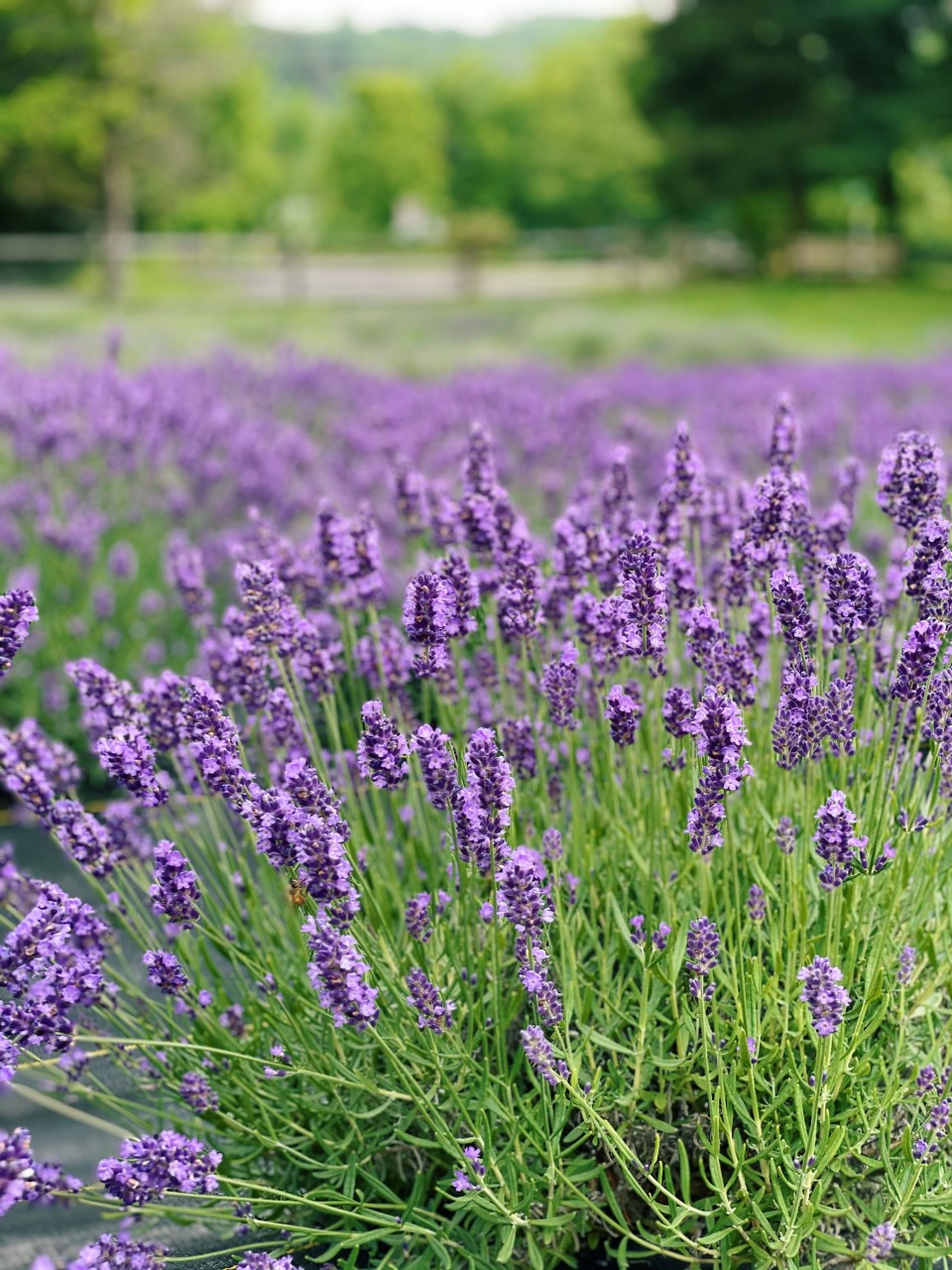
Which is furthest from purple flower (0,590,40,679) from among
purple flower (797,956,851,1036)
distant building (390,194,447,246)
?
distant building (390,194,447,246)

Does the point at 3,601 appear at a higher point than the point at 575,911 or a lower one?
higher

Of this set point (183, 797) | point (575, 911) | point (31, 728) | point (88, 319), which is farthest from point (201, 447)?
point (88, 319)

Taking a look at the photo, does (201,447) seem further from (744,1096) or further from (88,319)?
(88,319)

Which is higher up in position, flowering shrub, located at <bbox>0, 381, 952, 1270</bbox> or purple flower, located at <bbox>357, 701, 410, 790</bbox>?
purple flower, located at <bbox>357, 701, 410, 790</bbox>

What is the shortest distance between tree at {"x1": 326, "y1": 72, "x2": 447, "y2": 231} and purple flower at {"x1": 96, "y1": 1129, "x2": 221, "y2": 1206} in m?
74.3

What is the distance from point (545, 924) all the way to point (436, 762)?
54 centimetres

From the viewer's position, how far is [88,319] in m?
18.7

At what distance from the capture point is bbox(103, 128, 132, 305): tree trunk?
2672 cm

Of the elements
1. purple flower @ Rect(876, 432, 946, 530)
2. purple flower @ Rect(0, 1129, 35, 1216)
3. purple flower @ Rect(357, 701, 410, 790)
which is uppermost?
purple flower @ Rect(876, 432, 946, 530)

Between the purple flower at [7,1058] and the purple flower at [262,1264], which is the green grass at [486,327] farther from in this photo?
the purple flower at [262,1264]

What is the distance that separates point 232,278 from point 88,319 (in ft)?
60.2

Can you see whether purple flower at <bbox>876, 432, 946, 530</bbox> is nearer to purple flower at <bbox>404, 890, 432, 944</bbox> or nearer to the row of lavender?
purple flower at <bbox>404, 890, 432, 944</bbox>

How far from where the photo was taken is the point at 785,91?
109ft

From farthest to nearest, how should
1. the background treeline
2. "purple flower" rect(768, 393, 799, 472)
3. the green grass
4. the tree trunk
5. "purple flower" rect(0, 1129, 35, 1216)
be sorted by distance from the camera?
the tree trunk, the background treeline, the green grass, "purple flower" rect(768, 393, 799, 472), "purple flower" rect(0, 1129, 35, 1216)
